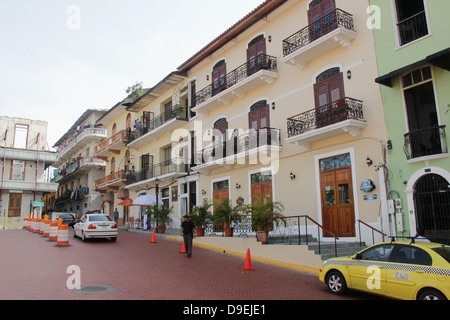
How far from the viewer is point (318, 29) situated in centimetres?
1538

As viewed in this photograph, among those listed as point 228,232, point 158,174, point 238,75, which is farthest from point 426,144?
point 158,174

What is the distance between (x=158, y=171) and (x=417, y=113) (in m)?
19.9

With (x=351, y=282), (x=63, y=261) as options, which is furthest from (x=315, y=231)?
(x=63, y=261)

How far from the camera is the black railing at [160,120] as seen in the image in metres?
25.7

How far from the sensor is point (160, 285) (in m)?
9.30

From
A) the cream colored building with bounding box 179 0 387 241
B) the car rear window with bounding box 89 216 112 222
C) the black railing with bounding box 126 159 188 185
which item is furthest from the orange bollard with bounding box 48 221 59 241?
the cream colored building with bounding box 179 0 387 241

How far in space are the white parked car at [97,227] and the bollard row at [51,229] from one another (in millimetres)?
1187

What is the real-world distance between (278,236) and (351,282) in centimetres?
614

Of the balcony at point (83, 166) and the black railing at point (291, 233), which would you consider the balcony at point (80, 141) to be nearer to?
the balcony at point (83, 166)

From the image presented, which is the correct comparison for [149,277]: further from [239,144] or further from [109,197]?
[109,197]

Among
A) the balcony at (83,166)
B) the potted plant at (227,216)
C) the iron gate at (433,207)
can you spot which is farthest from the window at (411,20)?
the balcony at (83,166)

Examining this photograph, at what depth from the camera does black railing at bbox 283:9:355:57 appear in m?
14.6

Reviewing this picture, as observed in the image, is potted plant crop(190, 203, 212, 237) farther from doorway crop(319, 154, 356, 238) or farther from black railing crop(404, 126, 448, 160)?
black railing crop(404, 126, 448, 160)

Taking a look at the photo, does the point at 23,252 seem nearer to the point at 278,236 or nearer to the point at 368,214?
the point at 278,236
